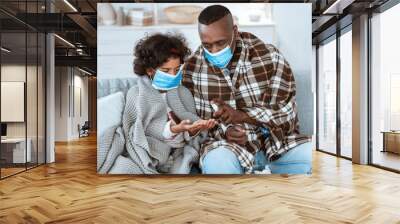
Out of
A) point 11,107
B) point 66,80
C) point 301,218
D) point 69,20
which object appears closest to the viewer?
point 301,218

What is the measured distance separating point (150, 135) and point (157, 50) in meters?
1.36

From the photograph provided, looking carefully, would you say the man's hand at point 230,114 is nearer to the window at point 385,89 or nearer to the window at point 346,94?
the window at point 385,89

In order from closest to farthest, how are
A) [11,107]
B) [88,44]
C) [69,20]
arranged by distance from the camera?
[11,107]
[69,20]
[88,44]

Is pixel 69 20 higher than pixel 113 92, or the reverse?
pixel 69 20

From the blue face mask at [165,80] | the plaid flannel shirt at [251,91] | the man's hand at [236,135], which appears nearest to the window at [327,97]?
the plaid flannel shirt at [251,91]

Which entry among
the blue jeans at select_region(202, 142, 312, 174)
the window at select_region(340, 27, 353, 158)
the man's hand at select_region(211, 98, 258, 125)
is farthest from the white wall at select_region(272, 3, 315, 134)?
the window at select_region(340, 27, 353, 158)

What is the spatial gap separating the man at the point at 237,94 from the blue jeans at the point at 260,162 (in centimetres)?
2

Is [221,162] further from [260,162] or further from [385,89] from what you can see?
[385,89]

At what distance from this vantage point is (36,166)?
7.95 m

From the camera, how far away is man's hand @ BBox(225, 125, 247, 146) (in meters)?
6.34

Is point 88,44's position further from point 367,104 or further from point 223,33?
point 367,104

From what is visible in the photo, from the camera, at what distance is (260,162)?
6434 millimetres

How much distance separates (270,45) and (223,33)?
794 mm

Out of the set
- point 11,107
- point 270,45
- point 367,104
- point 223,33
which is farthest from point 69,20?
point 367,104
